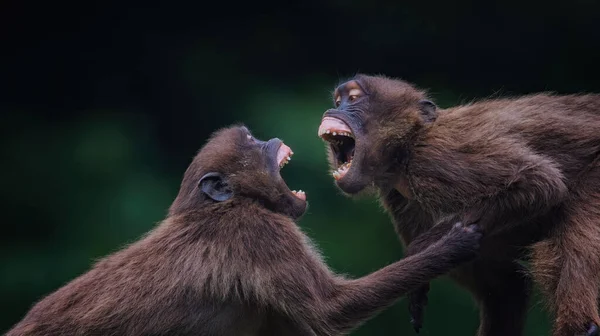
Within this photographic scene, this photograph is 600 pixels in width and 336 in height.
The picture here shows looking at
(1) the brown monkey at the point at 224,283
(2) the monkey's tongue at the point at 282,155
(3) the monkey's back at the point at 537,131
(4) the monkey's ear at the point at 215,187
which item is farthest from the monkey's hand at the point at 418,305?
(4) the monkey's ear at the point at 215,187

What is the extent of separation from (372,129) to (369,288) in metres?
1.12

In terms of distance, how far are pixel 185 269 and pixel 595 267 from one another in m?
2.38

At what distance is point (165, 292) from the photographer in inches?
216

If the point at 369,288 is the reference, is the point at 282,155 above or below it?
above

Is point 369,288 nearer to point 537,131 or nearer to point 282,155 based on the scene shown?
point 282,155

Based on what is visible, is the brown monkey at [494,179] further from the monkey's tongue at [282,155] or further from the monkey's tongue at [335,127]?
the monkey's tongue at [282,155]

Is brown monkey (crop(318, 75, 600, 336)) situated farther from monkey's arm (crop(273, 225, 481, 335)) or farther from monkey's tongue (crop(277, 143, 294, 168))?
monkey's tongue (crop(277, 143, 294, 168))

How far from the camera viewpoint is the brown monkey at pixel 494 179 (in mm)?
5562

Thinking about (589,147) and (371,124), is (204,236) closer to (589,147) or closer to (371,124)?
(371,124)

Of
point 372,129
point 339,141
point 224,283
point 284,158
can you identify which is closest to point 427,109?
point 372,129

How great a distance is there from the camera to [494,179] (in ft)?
18.4

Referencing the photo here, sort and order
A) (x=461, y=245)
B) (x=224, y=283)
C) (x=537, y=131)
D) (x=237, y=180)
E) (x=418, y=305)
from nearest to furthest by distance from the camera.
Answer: (x=461, y=245), (x=224, y=283), (x=537, y=131), (x=237, y=180), (x=418, y=305)

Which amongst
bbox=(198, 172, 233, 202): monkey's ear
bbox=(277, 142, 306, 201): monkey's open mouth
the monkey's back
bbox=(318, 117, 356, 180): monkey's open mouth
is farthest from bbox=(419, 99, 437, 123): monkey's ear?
bbox=(198, 172, 233, 202): monkey's ear

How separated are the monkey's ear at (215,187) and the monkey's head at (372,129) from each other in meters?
0.71
